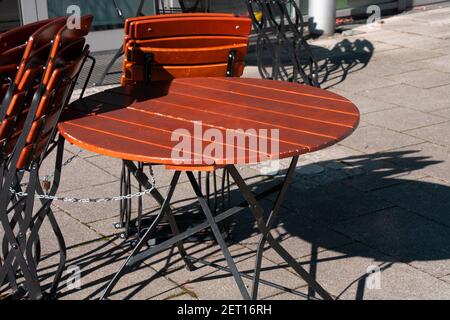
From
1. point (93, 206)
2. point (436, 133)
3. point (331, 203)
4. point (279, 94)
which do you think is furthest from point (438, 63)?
point (279, 94)

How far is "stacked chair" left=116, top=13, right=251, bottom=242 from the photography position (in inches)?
189

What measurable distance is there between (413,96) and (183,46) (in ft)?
10.8

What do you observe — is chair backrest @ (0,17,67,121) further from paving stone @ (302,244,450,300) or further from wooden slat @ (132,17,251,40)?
paving stone @ (302,244,450,300)

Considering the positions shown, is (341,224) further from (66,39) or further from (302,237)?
(66,39)

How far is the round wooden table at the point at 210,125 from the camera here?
3467 mm

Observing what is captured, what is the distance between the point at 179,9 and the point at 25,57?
571 cm

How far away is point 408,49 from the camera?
9.37m

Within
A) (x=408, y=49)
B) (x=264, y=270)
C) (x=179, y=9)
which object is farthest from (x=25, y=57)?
(x=408, y=49)

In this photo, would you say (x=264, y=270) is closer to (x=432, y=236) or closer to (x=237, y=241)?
(x=237, y=241)

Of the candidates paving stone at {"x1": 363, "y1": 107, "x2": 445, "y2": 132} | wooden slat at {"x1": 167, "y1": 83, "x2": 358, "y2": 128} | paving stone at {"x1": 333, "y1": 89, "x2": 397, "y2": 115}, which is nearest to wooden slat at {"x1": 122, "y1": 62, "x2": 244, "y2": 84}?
wooden slat at {"x1": 167, "y1": 83, "x2": 358, "y2": 128}

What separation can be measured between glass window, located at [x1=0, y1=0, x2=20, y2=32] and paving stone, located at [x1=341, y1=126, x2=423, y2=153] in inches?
144
